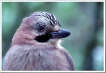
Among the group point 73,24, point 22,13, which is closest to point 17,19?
point 22,13

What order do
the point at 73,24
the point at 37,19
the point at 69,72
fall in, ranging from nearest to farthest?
the point at 37,19 < the point at 69,72 < the point at 73,24

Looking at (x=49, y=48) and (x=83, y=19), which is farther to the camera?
(x=83, y=19)

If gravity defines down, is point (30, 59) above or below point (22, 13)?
below

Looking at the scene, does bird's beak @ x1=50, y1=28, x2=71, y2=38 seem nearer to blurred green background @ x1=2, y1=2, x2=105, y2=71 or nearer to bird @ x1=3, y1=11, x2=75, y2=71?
bird @ x1=3, y1=11, x2=75, y2=71

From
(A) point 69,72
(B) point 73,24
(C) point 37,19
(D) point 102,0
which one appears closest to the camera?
(C) point 37,19

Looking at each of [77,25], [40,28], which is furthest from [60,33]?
[77,25]

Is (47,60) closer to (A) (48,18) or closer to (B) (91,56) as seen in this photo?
(A) (48,18)

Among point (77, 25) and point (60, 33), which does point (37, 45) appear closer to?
point (60, 33)
